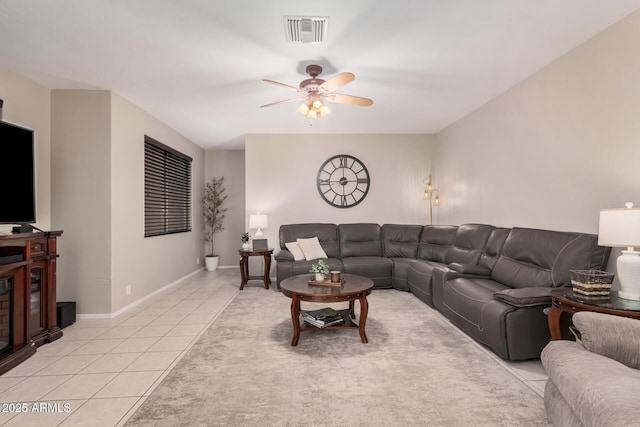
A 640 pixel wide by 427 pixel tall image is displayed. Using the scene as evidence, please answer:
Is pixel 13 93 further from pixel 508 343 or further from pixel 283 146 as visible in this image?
pixel 508 343

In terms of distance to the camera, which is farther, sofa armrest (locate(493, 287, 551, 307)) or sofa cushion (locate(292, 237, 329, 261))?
sofa cushion (locate(292, 237, 329, 261))

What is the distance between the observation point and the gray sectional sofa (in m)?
2.34

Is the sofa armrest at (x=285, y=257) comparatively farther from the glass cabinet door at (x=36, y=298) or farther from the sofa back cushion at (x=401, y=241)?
the glass cabinet door at (x=36, y=298)

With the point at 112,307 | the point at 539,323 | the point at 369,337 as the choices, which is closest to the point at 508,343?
the point at 539,323

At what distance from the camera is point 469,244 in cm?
396

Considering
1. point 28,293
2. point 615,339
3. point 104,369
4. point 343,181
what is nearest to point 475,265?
point 615,339

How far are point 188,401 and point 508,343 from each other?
7.52ft

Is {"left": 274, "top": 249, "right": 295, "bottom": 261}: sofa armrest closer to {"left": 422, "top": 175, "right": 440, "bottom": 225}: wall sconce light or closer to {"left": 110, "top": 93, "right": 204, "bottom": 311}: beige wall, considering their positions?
{"left": 110, "top": 93, "right": 204, "bottom": 311}: beige wall

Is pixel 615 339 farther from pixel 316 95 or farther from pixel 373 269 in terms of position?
pixel 373 269

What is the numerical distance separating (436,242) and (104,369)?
4277 millimetres

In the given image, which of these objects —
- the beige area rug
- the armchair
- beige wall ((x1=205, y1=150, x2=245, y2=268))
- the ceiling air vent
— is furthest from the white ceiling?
beige wall ((x1=205, y1=150, x2=245, y2=268))

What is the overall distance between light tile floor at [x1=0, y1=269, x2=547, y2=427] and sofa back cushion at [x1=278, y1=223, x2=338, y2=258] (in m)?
1.72

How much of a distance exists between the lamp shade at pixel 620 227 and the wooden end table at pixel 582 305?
1.15 ft

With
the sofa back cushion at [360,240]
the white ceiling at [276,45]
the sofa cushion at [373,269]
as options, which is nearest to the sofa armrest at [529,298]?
the white ceiling at [276,45]
